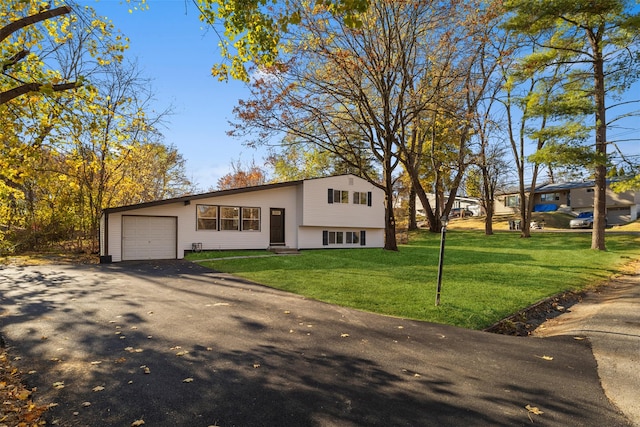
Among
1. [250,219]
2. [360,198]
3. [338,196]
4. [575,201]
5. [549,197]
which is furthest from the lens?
[549,197]

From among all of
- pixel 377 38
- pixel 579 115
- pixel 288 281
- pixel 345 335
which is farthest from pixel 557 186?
pixel 345 335

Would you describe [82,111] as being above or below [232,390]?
above

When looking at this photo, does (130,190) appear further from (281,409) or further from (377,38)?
(281,409)

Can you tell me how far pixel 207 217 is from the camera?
19344 millimetres

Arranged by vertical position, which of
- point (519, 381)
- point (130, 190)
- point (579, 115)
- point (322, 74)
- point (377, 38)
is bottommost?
point (519, 381)

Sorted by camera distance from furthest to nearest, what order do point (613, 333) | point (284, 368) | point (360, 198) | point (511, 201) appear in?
point (511, 201) < point (360, 198) < point (613, 333) < point (284, 368)

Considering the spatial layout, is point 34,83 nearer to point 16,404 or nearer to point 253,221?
point 16,404

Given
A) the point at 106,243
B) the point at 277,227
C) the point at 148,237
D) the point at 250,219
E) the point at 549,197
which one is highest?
the point at 549,197

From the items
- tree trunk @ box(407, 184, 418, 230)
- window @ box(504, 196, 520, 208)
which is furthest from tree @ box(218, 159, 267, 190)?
window @ box(504, 196, 520, 208)

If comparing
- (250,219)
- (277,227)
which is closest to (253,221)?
(250,219)

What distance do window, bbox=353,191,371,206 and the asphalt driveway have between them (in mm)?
16811

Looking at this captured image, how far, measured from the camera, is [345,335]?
580 cm

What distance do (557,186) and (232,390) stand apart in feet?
183

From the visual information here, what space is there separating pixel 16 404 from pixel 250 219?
17503 mm
